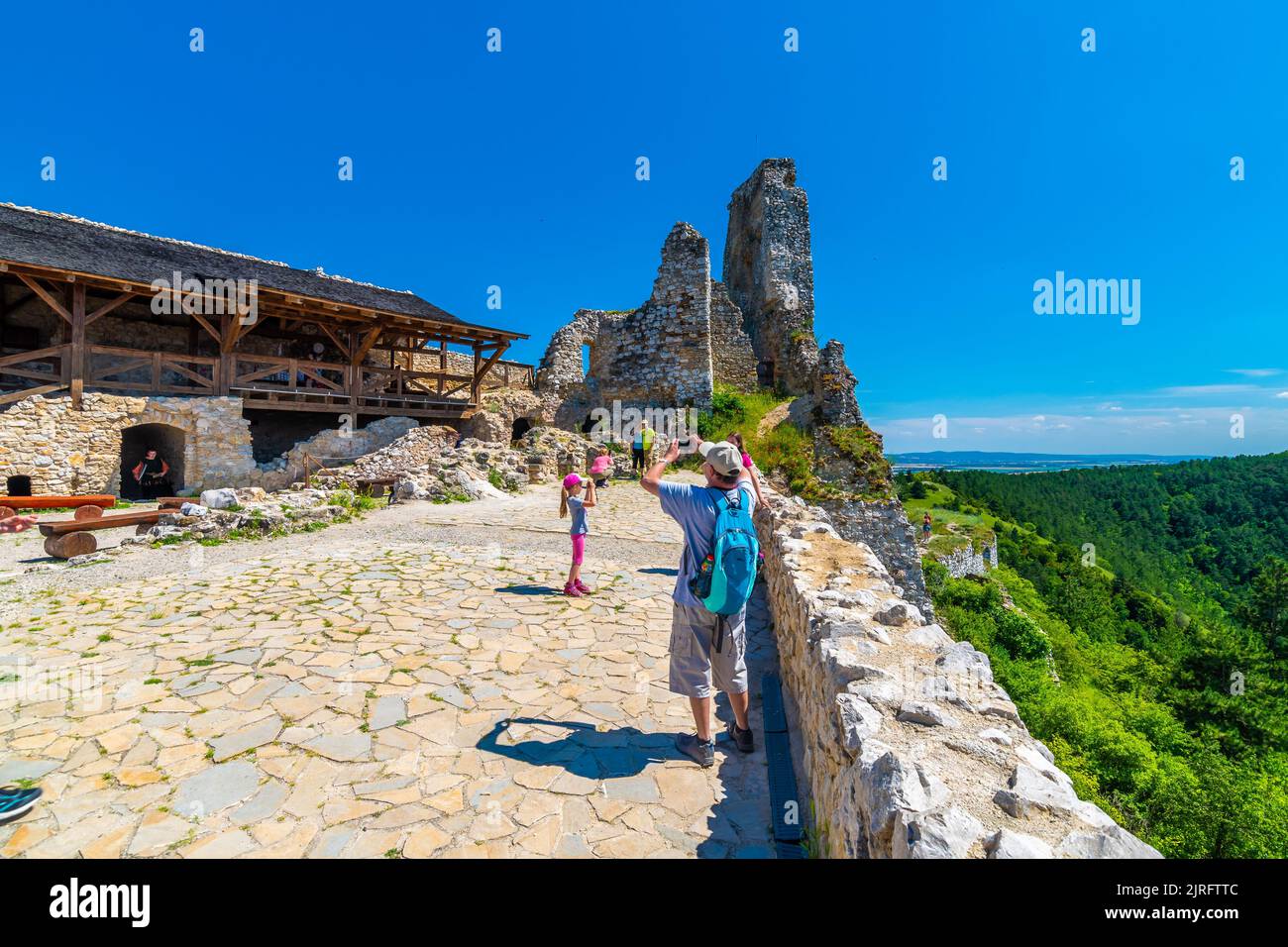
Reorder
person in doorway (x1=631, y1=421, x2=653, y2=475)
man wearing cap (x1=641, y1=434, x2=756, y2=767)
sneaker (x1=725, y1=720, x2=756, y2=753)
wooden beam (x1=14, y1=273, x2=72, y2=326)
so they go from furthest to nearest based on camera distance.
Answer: person in doorway (x1=631, y1=421, x2=653, y2=475)
wooden beam (x1=14, y1=273, x2=72, y2=326)
sneaker (x1=725, y1=720, x2=756, y2=753)
man wearing cap (x1=641, y1=434, x2=756, y2=767)

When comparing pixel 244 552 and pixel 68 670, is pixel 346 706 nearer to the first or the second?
pixel 68 670

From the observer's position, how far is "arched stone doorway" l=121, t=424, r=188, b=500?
15.7 meters

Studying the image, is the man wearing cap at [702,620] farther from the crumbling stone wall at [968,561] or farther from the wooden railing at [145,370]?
the crumbling stone wall at [968,561]

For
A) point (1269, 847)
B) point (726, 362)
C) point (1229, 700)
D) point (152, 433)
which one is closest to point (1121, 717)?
point (1229, 700)

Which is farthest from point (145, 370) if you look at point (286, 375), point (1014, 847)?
point (1014, 847)

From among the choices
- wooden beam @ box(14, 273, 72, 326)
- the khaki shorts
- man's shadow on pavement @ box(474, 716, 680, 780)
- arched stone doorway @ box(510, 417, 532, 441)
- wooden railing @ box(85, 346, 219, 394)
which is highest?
wooden beam @ box(14, 273, 72, 326)

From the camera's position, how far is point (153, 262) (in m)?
16.7

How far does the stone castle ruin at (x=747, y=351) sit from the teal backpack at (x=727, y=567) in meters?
12.1

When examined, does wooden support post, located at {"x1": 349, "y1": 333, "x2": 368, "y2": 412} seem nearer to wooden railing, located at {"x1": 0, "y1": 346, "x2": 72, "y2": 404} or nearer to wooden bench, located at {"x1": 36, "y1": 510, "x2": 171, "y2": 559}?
wooden railing, located at {"x1": 0, "y1": 346, "x2": 72, "y2": 404}

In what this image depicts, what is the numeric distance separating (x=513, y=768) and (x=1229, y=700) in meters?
28.1

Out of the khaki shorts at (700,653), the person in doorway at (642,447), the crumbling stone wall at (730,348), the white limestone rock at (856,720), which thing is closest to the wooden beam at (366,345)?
the person in doorway at (642,447)

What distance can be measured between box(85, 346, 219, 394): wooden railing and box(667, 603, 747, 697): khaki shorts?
17.6 m

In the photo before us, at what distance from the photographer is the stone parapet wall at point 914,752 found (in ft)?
4.94

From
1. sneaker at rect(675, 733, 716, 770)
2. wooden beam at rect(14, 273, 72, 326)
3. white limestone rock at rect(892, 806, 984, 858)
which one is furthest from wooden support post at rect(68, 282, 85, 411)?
white limestone rock at rect(892, 806, 984, 858)
